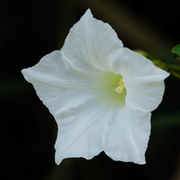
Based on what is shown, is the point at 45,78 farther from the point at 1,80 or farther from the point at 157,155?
the point at 157,155

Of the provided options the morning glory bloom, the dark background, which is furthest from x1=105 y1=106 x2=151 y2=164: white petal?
the dark background

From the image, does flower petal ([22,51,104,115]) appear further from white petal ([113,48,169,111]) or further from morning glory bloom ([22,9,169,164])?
white petal ([113,48,169,111])

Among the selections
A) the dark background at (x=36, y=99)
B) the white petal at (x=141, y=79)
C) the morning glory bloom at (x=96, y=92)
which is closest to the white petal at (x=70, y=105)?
the morning glory bloom at (x=96, y=92)

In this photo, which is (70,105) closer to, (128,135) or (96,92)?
(96,92)

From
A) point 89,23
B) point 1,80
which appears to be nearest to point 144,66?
point 89,23

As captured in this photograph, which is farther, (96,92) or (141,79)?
(96,92)

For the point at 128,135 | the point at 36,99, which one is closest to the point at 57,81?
the point at 128,135

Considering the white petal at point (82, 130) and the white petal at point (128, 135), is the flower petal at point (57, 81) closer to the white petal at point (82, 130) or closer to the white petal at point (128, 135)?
the white petal at point (82, 130)
